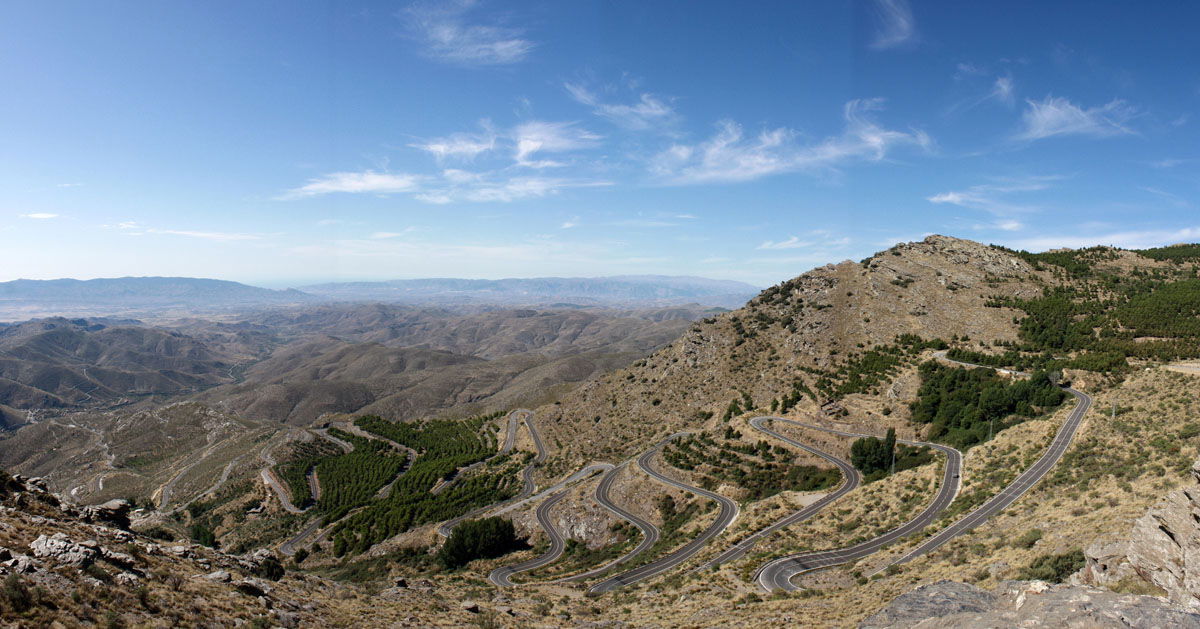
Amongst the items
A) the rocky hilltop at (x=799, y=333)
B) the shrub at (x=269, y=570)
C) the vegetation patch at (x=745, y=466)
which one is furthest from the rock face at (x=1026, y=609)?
the rocky hilltop at (x=799, y=333)

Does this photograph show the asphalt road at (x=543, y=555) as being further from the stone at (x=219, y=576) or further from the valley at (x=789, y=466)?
the stone at (x=219, y=576)

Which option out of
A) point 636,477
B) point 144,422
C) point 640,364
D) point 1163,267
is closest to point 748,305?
point 640,364

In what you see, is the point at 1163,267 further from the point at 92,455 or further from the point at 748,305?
the point at 92,455

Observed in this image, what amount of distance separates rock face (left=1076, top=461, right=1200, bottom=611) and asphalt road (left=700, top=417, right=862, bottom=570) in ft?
80.4

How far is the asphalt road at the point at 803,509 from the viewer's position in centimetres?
4138

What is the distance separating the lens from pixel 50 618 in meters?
14.5

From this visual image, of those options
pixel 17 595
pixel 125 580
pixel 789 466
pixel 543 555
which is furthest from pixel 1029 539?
pixel 543 555

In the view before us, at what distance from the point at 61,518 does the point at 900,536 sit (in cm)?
4960

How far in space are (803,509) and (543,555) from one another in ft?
87.5

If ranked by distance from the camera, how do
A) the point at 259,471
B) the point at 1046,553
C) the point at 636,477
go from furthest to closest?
the point at 259,471, the point at 636,477, the point at 1046,553

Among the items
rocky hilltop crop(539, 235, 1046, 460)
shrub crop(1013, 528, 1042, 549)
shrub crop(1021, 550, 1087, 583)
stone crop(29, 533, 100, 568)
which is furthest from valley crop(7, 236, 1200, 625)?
stone crop(29, 533, 100, 568)

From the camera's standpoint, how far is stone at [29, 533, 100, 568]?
17.8 m

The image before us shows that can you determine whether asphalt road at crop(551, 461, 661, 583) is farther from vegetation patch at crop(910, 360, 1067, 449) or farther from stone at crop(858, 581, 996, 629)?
vegetation patch at crop(910, 360, 1067, 449)

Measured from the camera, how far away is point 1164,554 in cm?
1723
